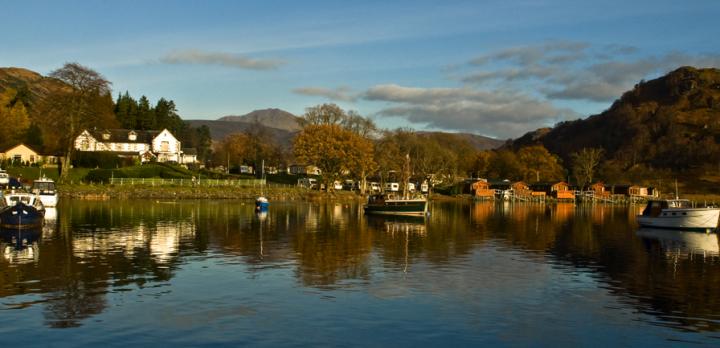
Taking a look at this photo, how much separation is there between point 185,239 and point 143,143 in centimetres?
11617

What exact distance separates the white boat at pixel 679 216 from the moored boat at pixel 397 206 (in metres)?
23.1

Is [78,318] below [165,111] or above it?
below

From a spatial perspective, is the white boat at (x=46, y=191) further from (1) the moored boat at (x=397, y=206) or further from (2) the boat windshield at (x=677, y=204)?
(2) the boat windshield at (x=677, y=204)

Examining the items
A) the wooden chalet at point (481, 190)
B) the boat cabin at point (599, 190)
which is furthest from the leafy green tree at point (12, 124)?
the boat cabin at point (599, 190)

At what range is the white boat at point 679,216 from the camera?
2373 inches

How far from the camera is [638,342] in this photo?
1845cm

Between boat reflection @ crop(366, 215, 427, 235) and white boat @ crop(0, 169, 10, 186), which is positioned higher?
white boat @ crop(0, 169, 10, 186)

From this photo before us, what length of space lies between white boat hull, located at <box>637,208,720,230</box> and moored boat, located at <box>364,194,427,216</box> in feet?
75.8

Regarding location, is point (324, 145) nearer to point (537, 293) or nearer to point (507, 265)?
point (507, 265)

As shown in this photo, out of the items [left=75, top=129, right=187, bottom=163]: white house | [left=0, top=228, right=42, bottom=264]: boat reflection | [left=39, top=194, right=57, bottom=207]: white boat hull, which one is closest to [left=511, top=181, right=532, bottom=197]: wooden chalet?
[left=75, top=129, right=187, bottom=163]: white house

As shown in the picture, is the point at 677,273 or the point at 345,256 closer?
the point at 677,273

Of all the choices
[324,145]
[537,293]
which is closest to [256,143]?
[324,145]

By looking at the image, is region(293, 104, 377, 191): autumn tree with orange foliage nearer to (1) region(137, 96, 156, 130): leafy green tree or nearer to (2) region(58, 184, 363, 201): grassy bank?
(2) region(58, 184, 363, 201): grassy bank

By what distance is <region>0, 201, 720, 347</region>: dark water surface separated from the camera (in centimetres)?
1881
